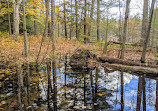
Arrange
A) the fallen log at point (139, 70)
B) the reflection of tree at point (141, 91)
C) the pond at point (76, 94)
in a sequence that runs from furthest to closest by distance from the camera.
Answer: the fallen log at point (139, 70) → the reflection of tree at point (141, 91) → the pond at point (76, 94)

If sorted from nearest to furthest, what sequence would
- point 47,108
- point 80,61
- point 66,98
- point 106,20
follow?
point 47,108, point 66,98, point 80,61, point 106,20

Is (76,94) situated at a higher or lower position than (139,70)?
lower

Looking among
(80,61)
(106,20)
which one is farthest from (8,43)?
(106,20)

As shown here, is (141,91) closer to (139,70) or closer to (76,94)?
(76,94)

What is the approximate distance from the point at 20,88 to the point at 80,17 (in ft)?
51.1

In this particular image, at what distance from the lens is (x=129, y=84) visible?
489cm

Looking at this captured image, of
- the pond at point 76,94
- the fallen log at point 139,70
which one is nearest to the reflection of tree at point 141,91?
the pond at point 76,94

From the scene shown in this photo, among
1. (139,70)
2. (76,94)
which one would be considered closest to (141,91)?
(76,94)

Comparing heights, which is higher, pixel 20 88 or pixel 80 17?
pixel 80 17

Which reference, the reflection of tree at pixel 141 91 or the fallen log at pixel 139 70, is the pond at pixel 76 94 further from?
the fallen log at pixel 139 70

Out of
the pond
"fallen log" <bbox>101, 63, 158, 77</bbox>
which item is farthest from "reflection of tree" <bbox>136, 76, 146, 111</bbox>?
"fallen log" <bbox>101, 63, 158, 77</bbox>

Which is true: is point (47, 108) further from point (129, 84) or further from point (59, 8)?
point (59, 8)

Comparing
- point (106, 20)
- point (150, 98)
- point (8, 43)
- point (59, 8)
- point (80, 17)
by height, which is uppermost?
point (59, 8)

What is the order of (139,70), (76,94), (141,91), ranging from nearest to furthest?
(76,94)
(141,91)
(139,70)
